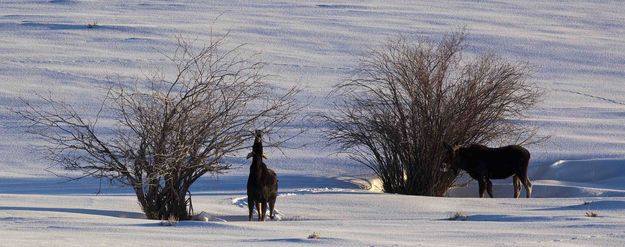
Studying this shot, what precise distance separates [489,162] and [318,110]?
8962 millimetres

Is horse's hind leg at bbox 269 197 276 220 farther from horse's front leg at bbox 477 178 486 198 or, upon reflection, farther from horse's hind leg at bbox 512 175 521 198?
horse's hind leg at bbox 512 175 521 198

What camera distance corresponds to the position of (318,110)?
27906mm

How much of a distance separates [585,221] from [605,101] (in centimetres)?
2013

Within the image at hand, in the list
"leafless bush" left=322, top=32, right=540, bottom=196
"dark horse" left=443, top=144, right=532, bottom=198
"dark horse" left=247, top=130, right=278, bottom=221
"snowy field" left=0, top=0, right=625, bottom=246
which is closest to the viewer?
"snowy field" left=0, top=0, right=625, bottom=246

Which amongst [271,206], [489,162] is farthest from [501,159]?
[271,206]

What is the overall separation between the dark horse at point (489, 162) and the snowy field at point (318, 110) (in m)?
0.84

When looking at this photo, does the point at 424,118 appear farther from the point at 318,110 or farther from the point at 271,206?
the point at 318,110

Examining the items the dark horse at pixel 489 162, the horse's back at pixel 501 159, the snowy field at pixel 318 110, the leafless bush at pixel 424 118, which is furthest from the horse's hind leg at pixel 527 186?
the leafless bush at pixel 424 118

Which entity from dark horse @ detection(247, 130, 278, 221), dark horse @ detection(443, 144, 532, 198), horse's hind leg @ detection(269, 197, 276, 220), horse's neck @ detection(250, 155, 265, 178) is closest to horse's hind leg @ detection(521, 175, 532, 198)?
dark horse @ detection(443, 144, 532, 198)

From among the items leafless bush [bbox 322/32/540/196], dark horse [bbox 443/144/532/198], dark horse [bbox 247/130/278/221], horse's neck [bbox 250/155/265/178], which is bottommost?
dark horse [bbox 247/130/278/221]

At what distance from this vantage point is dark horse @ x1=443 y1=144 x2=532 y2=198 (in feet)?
62.9

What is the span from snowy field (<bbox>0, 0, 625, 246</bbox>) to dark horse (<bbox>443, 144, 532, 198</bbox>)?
2.75ft

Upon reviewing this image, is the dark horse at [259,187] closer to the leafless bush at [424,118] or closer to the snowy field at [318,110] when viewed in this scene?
the snowy field at [318,110]

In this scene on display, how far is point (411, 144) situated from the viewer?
1969 centimetres
